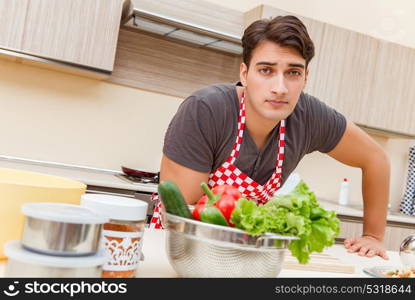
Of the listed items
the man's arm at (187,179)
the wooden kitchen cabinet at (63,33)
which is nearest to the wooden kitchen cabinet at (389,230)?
the wooden kitchen cabinet at (63,33)

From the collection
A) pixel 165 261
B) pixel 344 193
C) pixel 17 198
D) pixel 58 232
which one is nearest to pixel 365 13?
pixel 344 193

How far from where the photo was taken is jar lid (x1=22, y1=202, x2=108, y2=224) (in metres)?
0.63

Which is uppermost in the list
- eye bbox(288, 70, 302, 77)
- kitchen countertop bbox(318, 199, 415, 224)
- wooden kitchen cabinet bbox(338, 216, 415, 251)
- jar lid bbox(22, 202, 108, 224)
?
eye bbox(288, 70, 302, 77)

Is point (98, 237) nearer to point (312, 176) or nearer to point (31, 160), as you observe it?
point (31, 160)

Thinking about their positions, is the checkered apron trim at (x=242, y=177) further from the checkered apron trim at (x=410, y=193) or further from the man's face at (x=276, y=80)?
the checkered apron trim at (x=410, y=193)

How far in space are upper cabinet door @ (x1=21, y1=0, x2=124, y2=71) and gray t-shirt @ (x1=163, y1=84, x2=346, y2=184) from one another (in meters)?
1.23

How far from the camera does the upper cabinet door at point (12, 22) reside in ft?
8.20

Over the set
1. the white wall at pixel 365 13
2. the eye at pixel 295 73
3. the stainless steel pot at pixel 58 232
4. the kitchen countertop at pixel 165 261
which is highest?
the white wall at pixel 365 13

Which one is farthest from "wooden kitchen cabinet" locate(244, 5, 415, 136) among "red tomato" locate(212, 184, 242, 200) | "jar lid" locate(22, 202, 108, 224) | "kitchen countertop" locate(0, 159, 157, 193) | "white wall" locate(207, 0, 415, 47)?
"jar lid" locate(22, 202, 108, 224)

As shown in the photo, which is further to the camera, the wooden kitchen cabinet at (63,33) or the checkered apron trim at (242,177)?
the wooden kitchen cabinet at (63,33)

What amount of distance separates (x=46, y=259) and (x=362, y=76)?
10.3ft

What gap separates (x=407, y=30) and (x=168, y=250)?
3855mm

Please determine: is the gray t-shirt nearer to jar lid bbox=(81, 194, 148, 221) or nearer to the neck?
the neck

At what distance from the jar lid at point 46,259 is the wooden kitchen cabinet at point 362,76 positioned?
2.69 meters
